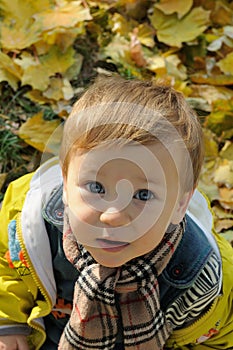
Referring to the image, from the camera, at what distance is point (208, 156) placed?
6.78 feet

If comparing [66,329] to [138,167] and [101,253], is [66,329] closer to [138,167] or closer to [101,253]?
[101,253]

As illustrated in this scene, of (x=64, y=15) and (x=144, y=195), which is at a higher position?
(x=144, y=195)

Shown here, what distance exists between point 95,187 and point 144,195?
9 cm

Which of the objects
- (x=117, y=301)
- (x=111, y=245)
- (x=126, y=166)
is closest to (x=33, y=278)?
(x=117, y=301)

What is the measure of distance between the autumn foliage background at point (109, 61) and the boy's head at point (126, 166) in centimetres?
65

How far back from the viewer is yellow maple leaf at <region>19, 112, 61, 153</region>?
197 centimetres

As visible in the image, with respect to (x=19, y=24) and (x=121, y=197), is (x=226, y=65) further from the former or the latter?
(x=121, y=197)

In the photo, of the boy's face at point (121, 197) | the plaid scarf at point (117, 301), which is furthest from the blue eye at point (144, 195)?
the plaid scarf at point (117, 301)

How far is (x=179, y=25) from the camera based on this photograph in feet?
7.68

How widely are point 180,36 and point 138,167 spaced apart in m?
1.28

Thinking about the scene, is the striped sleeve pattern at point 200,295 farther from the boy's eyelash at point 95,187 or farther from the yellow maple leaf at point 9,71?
the yellow maple leaf at point 9,71

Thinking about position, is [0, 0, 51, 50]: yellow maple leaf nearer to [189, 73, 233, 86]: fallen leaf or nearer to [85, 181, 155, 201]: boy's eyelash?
[189, 73, 233, 86]: fallen leaf

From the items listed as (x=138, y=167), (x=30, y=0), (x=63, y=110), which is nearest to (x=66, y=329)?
(x=138, y=167)

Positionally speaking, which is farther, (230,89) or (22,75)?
(230,89)
